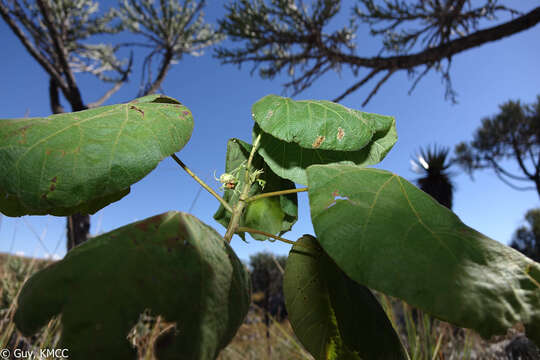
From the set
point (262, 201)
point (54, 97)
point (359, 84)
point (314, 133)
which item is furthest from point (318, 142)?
point (54, 97)

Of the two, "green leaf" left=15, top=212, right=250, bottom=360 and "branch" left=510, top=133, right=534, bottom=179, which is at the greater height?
A: "branch" left=510, top=133, right=534, bottom=179

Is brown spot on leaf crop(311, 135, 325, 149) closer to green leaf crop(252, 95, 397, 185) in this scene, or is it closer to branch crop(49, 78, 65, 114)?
green leaf crop(252, 95, 397, 185)

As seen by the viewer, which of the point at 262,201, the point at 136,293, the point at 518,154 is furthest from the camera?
the point at 518,154

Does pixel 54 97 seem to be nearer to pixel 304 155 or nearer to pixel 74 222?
pixel 74 222

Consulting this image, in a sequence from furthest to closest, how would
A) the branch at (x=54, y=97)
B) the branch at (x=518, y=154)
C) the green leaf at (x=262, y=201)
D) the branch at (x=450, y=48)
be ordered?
1. the branch at (x=518, y=154)
2. the branch at (x=54, y=97)
3. the branch at (x=450, y=48)
4. the green leaf at (x=262, y=201)

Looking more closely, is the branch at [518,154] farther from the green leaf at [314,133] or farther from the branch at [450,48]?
the green leaf at [314,133]

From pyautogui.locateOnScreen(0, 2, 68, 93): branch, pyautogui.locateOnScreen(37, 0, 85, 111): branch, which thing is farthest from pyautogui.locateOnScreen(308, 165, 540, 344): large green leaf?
pyautogui.locateOnScreen(0, 2, 68, 93): branch

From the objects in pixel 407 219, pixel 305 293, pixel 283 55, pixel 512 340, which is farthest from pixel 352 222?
Result: pixel 283 55

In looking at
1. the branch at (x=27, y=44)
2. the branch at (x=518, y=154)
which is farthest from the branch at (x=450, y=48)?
the branch at (x=518, y=154)
